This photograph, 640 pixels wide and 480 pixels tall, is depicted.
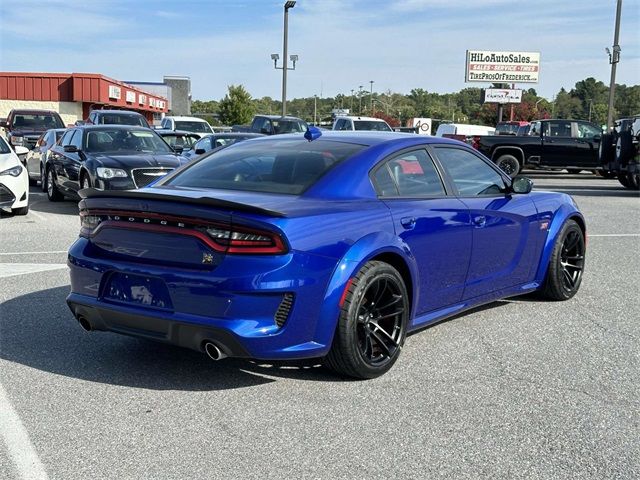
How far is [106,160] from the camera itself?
1275cm

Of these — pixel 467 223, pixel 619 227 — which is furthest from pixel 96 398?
pixel 619 227

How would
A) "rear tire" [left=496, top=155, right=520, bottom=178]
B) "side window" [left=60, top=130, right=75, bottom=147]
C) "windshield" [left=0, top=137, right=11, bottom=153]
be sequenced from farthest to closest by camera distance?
"rear tire" [left=496, top=155, right=520, bottom=178] < "side window" [left=60, top=130, right=75, bottom=147] < "windshield" [left=0, top=137, right=11, bottom=153]


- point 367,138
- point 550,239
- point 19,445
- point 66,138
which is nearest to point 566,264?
point 550,239

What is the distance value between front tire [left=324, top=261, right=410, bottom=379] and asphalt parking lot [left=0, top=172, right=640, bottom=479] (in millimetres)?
125

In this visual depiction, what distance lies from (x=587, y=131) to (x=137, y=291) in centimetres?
2264

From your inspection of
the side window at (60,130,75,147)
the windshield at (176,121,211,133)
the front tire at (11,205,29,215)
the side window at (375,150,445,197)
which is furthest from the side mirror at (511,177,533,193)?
the windshield at (176,121,211,133)

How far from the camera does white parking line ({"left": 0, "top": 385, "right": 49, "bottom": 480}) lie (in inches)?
132

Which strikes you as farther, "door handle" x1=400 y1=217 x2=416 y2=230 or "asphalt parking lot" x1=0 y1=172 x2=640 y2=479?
"door handle" x1=400 y1=217 x2=416 y2=230

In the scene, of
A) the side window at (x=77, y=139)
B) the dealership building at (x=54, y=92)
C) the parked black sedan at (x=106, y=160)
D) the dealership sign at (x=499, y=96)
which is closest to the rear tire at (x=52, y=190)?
the parked black sedan at (x=106, y=160)

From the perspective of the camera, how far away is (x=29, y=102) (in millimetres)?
46781

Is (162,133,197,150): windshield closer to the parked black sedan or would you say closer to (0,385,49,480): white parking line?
the parked black sedan

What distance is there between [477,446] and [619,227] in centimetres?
985

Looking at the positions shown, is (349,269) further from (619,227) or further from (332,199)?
(619,227)

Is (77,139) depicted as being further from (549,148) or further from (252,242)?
(549,148)
